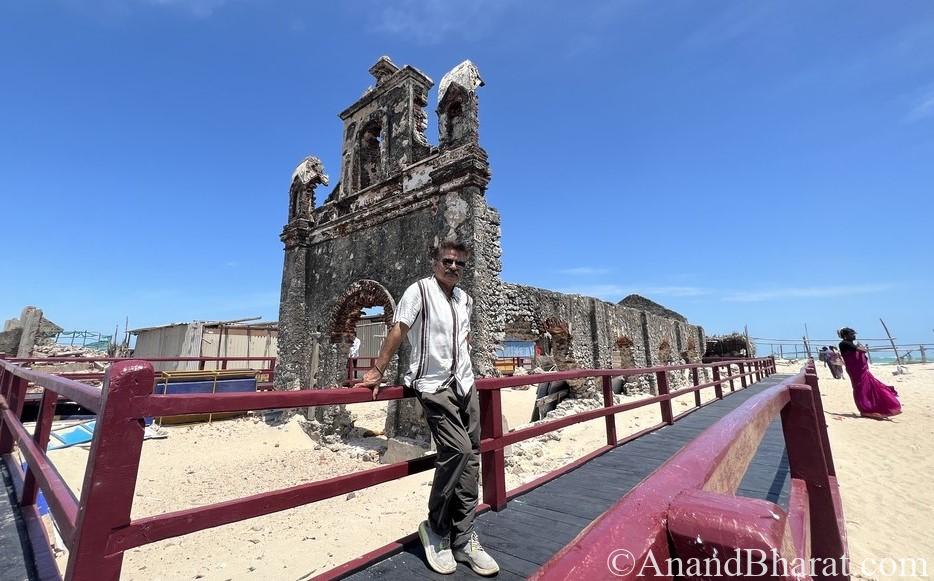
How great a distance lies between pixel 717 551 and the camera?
49 centimetres

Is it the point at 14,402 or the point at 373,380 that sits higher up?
the point at 373,380

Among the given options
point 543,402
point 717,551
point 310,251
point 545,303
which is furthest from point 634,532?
point 310,251

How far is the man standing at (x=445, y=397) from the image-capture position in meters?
2.20

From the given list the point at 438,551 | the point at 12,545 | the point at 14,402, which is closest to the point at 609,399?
the point at 438,551

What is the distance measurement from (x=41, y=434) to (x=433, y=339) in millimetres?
2621

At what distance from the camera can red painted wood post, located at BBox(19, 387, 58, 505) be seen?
2475 millimetres

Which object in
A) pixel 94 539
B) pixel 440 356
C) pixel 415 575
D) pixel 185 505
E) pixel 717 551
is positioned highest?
pixel 440 356

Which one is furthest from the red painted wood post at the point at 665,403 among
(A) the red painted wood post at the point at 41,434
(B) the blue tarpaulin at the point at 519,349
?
(B) the blue tarpaulin at the point at 519,349

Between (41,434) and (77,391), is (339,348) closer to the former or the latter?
(41,434)

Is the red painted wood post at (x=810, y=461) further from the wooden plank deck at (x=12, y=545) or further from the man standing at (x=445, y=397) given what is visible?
the wooden plank deck at (x=12, y=545)

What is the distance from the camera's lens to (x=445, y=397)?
2.30m

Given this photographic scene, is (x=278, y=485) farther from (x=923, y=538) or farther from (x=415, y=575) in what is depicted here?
(x=923, y=538)

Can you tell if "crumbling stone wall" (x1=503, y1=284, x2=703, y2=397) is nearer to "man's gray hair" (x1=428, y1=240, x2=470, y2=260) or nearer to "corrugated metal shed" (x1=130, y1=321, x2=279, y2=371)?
"man's gray hair" (x1=428, y1=240, x2=470, y2=260)

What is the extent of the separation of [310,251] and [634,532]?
11.3 m
